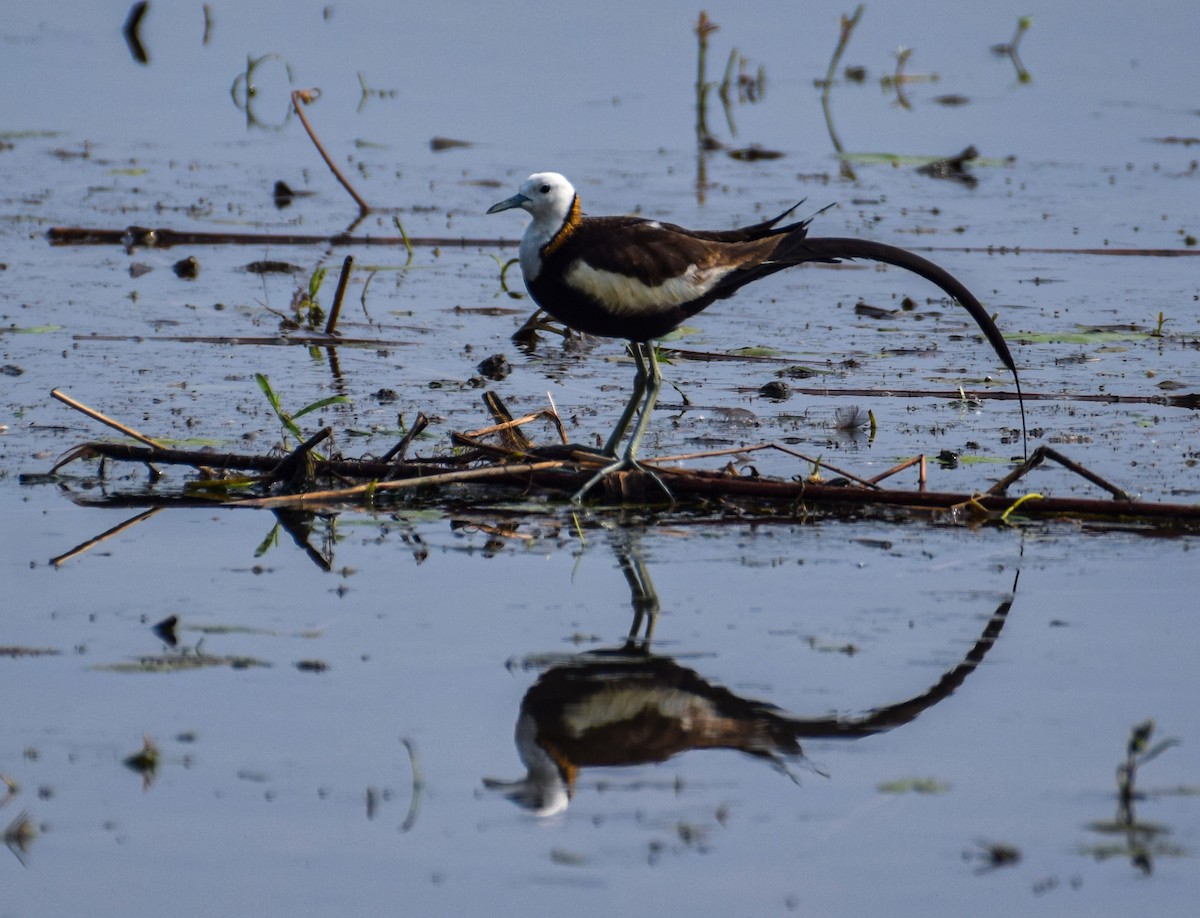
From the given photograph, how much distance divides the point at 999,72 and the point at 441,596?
13012mm

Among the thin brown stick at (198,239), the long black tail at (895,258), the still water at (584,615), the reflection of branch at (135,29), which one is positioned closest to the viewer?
the still water at (584,615)

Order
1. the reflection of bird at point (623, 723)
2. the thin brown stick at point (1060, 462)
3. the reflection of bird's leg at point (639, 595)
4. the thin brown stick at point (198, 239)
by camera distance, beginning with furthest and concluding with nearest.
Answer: the thin brown stick at point (198, 239) < the thin brown stick at point (1060, 462) < the reflection of bird's leg at point (639, 595) < the reflection of bird at point (623, 723)

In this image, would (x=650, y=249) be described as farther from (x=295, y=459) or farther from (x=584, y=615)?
(x=584, y=615)

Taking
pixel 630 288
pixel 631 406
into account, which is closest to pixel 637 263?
pixel 630 288

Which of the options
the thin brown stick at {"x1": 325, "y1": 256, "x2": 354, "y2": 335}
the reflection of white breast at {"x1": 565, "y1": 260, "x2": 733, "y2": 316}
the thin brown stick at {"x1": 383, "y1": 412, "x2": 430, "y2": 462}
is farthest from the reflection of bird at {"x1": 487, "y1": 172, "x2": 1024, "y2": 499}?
the thin brown stick at {"x1": 325, "y1": 256, "x2": 354, "y2": 335}

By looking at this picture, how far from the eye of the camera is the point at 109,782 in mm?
3617

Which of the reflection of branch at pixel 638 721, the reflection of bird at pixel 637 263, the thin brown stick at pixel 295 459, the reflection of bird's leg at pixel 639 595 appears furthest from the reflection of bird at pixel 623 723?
the thin brown stick at pixel 295 459

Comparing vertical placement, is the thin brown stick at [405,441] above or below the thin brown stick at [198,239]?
below

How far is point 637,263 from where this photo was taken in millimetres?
5465

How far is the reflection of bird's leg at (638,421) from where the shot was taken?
5.43 m

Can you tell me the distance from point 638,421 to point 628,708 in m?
1.87

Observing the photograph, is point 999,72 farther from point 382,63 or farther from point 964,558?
point 964,558

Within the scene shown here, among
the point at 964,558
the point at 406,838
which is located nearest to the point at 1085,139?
the point at 964,558

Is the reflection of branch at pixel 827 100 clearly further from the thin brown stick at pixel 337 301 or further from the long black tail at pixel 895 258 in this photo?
the long black tail at pixel 895 258
